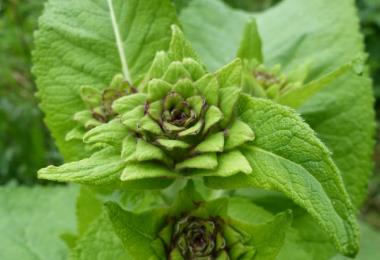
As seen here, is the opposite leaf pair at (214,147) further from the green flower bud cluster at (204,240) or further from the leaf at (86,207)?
the leaf at (86,207)

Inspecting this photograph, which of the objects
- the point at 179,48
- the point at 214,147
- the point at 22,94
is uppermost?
the point at 179,48

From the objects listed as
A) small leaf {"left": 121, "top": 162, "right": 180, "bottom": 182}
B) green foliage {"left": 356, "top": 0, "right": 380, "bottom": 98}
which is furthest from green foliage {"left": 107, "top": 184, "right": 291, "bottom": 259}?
green foliage {"left": 356, "top": 0, "right": 380, "bottom": 98}

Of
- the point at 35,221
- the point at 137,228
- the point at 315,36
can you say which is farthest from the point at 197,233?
the point at 315,36

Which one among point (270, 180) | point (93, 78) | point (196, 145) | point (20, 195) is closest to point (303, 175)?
point (270, 180)

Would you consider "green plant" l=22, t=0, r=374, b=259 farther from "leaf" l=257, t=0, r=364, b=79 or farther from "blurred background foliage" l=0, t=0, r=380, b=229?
"blurred background foliage" l=0, t=0, r=380, b=229

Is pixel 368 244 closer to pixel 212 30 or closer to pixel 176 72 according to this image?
pixel 212 30

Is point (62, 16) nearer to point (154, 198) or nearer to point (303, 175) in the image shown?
point (154, 198)

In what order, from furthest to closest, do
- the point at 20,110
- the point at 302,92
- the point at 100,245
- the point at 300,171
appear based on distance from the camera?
1. the point at 20,110
2. the point at 302,92
3. the point at 100,245
4. the point at 300,171
